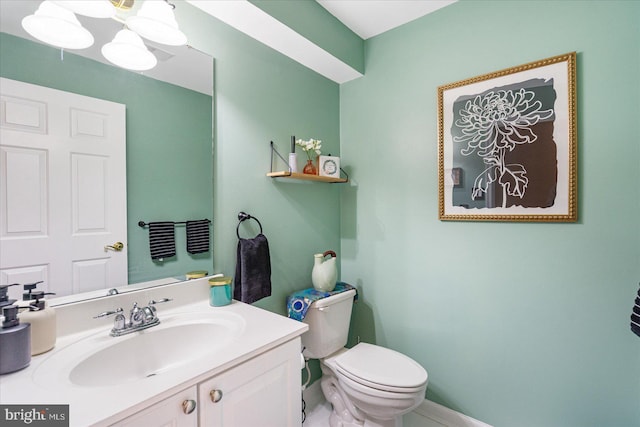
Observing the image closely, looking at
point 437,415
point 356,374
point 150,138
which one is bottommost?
point 437,415

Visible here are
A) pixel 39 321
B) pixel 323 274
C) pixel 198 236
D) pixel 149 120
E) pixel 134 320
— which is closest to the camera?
pixel 39 321

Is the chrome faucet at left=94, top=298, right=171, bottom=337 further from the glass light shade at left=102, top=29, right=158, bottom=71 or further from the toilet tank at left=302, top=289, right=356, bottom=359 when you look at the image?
the glass light shade at left=102, top=29, right=158, bottom=71

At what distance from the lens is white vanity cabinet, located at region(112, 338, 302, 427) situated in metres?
0.73

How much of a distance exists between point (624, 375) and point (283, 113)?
6.90 ft

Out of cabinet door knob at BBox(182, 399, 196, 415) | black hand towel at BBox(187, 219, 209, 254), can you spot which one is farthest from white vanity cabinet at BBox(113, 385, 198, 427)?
black hand towel at BBox(187, 219, 209, 254)

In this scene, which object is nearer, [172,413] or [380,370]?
[172,413]

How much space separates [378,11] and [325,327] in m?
1.92

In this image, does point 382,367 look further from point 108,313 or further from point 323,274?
point 108,313

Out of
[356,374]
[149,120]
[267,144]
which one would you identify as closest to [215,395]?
[356,374]

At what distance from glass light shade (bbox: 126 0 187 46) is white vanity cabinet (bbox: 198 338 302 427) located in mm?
1262

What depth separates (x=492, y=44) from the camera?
1.55 metres

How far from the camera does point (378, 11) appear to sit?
1.73m

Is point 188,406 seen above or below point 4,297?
below

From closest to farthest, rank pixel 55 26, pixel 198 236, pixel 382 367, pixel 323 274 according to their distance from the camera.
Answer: pixel 55 26
pixel 198 236
pixel 382 367
pixel 323 274
